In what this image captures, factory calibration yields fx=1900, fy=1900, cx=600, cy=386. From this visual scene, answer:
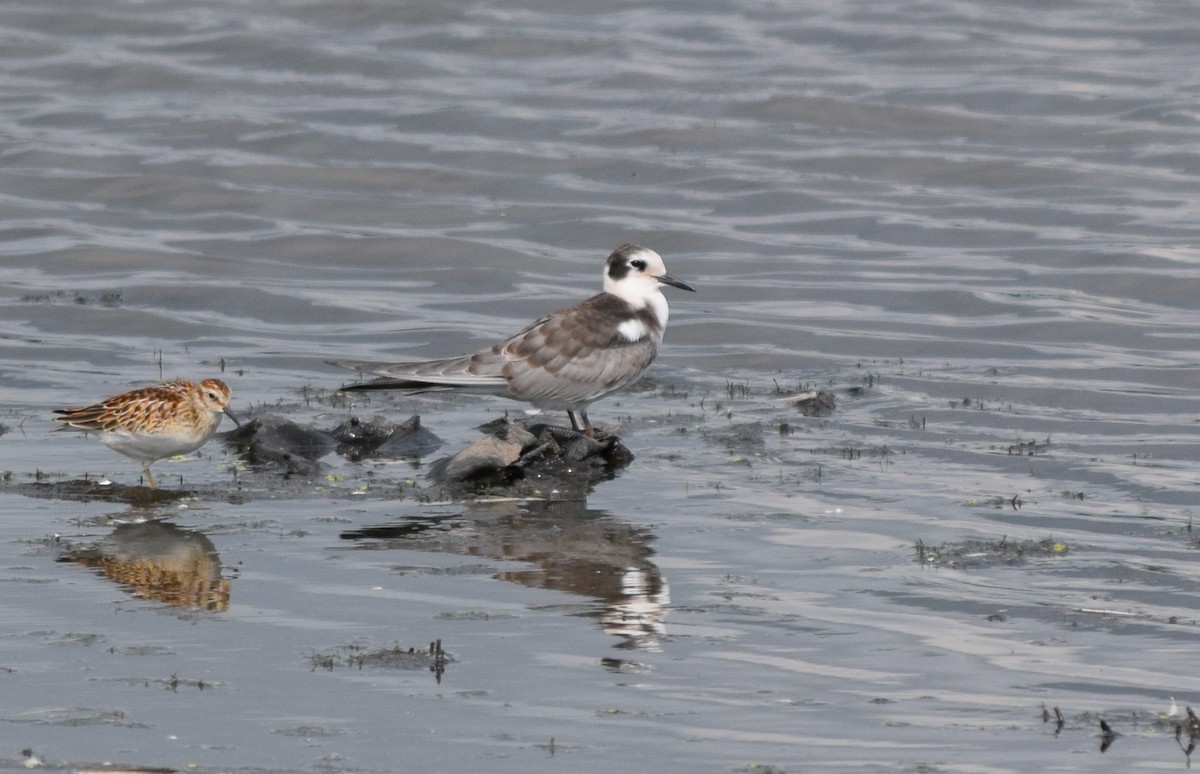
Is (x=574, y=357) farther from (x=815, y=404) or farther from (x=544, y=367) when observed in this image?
(x=815, y=404)

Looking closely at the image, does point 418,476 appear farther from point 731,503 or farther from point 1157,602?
point 1157,602

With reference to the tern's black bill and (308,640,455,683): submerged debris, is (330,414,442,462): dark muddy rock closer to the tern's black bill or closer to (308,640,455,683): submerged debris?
the tern's black bill

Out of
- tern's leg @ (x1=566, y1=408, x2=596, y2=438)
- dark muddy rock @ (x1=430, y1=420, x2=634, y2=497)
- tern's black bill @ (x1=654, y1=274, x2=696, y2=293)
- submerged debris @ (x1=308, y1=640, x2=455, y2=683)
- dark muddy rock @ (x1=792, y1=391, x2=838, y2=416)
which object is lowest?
submerged debris @ (x1=308, y1=640, x2=455, y2=683)

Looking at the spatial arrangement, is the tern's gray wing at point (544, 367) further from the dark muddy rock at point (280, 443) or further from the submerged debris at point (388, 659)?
the submerged debris at point (388, 659)

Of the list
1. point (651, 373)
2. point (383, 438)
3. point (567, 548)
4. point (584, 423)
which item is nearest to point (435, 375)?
point (383, 438)

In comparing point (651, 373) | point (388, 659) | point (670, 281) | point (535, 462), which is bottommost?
point (388, 659)

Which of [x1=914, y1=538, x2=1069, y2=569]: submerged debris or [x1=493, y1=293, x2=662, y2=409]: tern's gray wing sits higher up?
[x1=493, y1=293, x2=662, y2=409]: tern's gray wing

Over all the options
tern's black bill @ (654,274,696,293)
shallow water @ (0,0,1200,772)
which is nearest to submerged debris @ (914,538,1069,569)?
shallow water @ (0,0,1200,772)

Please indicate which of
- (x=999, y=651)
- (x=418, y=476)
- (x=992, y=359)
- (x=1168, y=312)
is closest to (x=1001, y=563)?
(x=999, y=651)

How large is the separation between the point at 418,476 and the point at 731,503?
197 centimetres

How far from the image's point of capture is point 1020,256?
745 inches

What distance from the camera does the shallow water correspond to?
293 inches

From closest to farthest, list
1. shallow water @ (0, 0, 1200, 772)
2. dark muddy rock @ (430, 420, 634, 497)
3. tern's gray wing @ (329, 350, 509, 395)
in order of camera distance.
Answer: shallow water @ (0, 0, 1200, 772)
dark muddy rock @ (430, 420, 634, 497)
tern's gray wing @ (329, 350, 509, 395)

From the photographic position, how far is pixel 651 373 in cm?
1512
